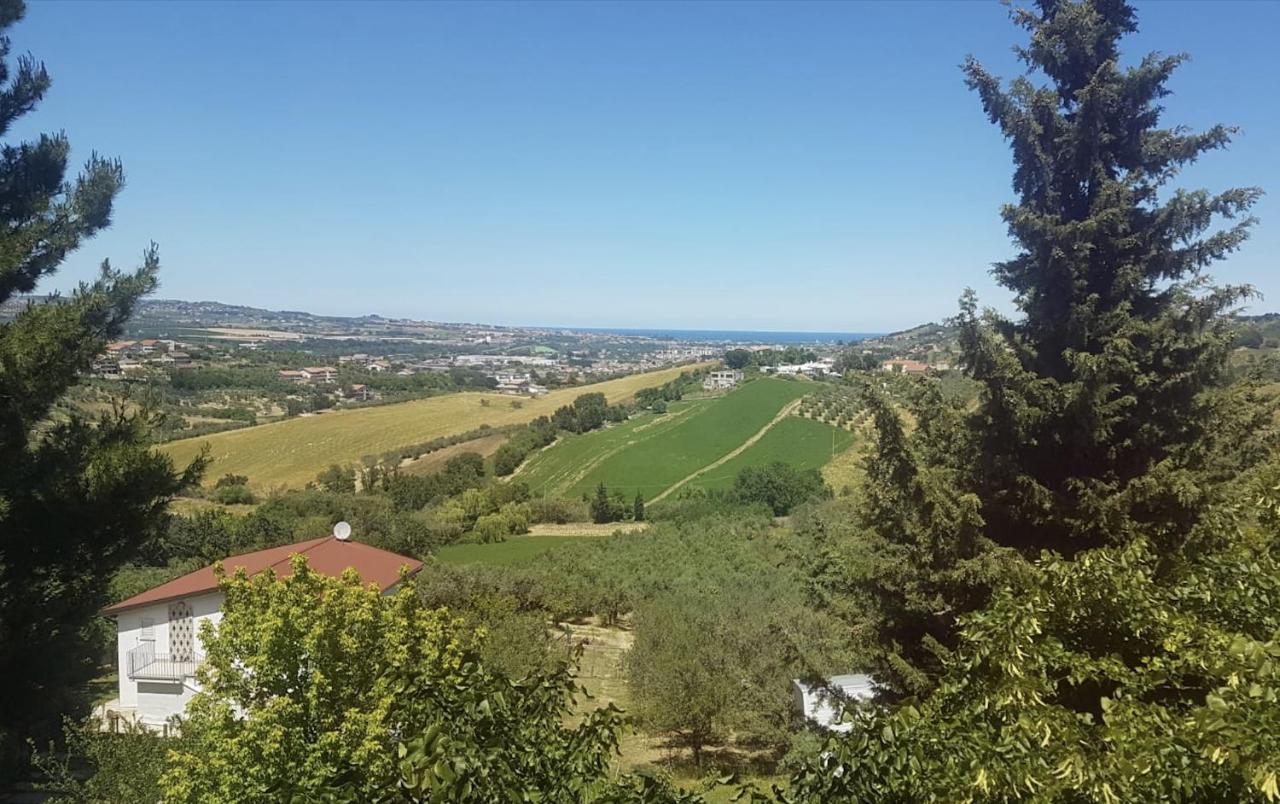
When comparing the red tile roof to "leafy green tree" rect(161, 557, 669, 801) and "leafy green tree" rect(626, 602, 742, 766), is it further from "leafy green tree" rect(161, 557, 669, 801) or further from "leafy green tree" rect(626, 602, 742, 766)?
"leafy green tree" rect(161, 557, 669, 801)

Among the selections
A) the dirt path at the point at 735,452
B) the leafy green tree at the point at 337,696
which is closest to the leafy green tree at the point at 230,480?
the dirt path at the point at 735,452

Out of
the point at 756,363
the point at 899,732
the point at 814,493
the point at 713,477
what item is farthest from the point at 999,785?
the point at 756,363

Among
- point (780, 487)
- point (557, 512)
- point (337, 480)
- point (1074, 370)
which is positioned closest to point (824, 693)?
point (1074, 370)

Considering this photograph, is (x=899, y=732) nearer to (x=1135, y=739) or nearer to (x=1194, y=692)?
(x=1135, y=739)

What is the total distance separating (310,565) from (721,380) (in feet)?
374

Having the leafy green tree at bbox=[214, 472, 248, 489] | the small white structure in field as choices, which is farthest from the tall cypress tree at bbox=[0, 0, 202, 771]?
the leafy green tree at bbox=[214, 472, 248, 489]

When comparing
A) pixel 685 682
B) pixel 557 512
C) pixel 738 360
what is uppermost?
pixel 738 360

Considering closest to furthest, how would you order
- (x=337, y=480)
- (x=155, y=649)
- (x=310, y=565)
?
1. (x=155, y=649)
2. (x=310, y=565)
3. (x=337, y=480)

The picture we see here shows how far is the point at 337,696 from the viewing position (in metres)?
7.78

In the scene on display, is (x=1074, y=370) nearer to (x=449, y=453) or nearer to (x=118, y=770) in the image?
(x=118, y=770)

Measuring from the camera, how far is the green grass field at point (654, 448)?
231 ft

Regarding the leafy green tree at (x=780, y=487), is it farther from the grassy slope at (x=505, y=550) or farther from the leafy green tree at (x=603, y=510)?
the grassy slope at (x=505, y=550)

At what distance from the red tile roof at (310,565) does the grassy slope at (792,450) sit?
1814 inches

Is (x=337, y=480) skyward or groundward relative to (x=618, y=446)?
groundward
